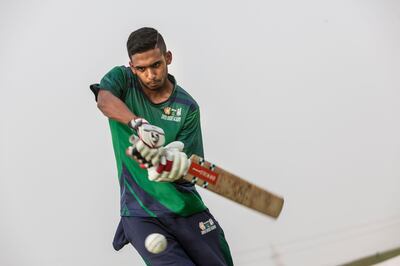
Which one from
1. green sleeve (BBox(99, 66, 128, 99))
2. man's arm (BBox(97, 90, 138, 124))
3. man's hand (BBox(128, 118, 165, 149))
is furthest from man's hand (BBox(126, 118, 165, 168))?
green sleeve (BBox(99, 66, 128, 99))

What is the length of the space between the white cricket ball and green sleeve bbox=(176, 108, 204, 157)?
341mm

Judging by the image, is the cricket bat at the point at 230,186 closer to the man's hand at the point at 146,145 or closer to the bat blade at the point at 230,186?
the bat blade at the point at 230,186

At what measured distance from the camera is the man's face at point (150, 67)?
199cm

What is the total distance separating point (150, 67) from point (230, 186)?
19.7 inches

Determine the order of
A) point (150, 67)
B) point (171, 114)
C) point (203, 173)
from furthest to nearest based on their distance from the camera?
point (171, 114) → point (150, 67) → point (203, 173)

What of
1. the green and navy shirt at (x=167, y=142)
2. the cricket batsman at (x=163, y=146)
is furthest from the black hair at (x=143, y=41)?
the green and navy shirt at (x=167, y=142)

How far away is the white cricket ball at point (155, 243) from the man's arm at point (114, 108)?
40 cm

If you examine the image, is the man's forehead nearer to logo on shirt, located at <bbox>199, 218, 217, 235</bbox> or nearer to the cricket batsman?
the cricket batsman

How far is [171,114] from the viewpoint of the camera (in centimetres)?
212

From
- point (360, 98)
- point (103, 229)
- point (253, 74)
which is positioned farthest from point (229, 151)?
point (360, 98)

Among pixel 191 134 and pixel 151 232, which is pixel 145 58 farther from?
pixel 151 232

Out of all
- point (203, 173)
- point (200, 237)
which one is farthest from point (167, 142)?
point (200, 237)

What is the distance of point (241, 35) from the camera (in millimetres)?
3354

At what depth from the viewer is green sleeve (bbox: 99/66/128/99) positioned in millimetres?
1996
